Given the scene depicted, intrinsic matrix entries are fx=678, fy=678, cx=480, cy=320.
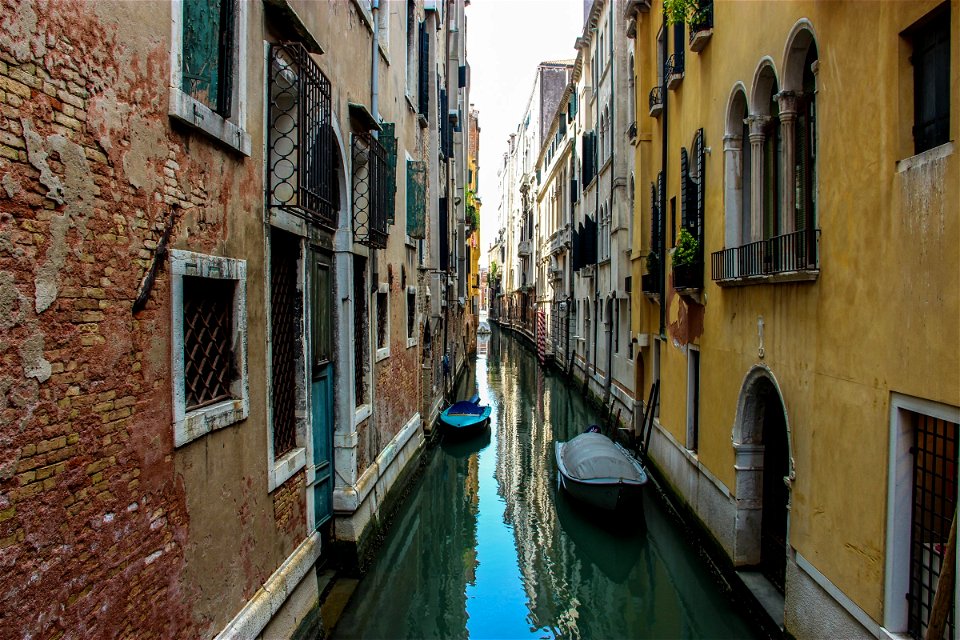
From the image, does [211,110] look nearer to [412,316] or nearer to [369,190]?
[369,190]

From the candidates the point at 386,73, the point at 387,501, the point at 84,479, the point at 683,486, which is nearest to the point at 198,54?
the point at 84,479

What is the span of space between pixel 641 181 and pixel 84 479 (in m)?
11.6

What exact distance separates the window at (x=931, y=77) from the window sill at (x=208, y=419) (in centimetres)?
463

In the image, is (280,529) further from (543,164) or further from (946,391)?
(543,164)

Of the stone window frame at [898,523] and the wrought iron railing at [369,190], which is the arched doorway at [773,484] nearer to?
the stone window frame at [898,523]

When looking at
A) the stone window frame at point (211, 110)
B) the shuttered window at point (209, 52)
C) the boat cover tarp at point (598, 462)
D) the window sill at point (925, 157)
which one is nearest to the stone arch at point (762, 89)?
the window sill at point (925, 157)

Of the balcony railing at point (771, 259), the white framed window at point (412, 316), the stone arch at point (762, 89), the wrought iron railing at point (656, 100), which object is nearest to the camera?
the balcony railing at point (771, 259)

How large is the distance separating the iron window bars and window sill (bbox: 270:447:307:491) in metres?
2.02

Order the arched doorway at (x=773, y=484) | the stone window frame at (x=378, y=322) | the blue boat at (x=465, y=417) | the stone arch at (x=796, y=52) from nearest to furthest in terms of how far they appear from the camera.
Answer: the stone arch at (x=796, y=52), the arched doorway at (x=773, y=484), the stone window frame at (x=378, y=322), the blue boat at (x=465, y=417)

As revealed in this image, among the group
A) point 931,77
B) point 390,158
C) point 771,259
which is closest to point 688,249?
point 771,259

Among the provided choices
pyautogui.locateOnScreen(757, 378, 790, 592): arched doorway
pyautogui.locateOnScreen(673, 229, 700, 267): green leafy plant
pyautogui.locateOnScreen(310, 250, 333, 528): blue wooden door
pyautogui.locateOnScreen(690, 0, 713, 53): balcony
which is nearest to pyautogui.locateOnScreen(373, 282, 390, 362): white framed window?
pyautogui.locateOnScreen(310, 250, 333, 528): blue wooden door

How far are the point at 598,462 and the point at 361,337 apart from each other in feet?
13.2

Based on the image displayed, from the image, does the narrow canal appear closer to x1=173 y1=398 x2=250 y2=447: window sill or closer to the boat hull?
the boat hull

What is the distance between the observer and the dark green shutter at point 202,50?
3830 millimetres
